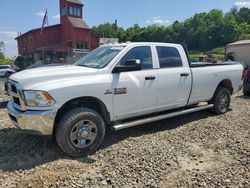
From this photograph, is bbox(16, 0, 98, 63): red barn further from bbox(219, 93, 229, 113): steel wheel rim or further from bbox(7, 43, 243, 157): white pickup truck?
bbox(7, 43, 243, 157): white pickup truck

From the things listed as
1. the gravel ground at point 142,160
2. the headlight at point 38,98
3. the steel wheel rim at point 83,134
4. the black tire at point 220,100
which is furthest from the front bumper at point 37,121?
the black tire at point 220,100

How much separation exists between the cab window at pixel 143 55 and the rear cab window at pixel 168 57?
0.25 metres

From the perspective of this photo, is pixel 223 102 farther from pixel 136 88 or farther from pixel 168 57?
pixel 136 88

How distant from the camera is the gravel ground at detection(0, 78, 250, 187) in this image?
336 cm

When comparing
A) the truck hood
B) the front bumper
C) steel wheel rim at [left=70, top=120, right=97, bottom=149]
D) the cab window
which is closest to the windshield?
the cab window

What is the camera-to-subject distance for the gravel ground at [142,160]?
336 cm

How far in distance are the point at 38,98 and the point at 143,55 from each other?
2260mm

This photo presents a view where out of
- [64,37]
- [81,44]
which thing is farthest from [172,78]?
[64,37]

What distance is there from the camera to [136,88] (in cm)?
458

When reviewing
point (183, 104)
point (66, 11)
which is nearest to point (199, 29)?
point (66, 11)

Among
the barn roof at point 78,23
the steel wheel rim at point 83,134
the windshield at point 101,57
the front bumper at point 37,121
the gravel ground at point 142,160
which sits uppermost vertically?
the barn roof at point 78,23

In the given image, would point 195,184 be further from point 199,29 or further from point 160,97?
point 199,29

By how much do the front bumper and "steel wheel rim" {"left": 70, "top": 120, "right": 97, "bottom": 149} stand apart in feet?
1.27

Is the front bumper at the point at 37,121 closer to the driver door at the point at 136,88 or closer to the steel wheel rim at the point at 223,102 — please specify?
the driver door at the point at 136,88
